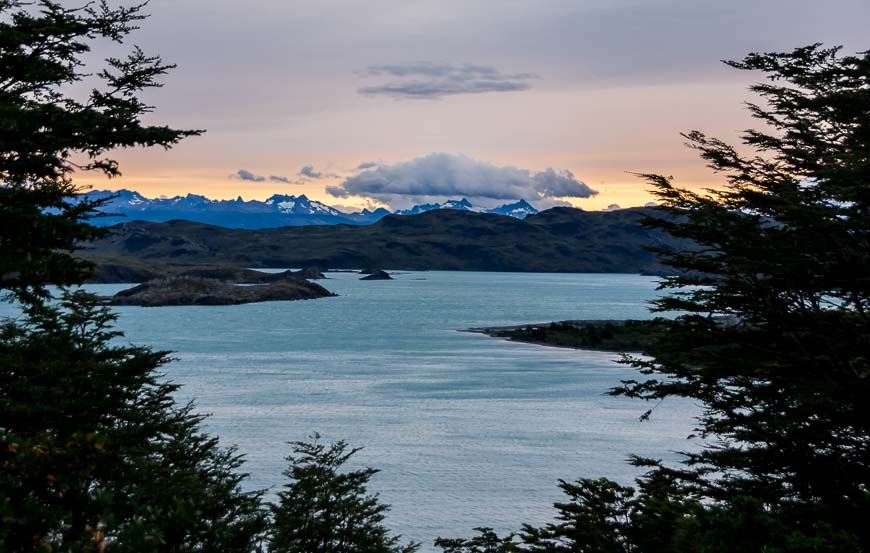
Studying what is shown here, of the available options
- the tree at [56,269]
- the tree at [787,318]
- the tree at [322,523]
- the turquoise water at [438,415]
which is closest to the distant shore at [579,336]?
the turquoise water at [438,415]

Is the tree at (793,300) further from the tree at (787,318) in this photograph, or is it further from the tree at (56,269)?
the tree at (56,269)

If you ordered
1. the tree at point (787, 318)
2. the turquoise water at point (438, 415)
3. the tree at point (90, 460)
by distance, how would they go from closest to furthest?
the tree at point (90, 460) → the tree at point (787, 318) → the turquoise water at point (438, 415)

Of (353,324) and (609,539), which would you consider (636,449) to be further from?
(353,324)

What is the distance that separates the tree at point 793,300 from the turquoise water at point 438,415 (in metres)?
3.61

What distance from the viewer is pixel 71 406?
952 inches

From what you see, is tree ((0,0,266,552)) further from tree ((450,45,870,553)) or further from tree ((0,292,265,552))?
tree ((450,45,870,553))

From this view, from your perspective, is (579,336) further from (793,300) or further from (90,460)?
(90,460)

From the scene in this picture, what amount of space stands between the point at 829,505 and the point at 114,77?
21733 millimetres

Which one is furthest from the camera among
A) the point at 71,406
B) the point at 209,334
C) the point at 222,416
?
the point at 209,334

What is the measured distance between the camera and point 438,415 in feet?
281

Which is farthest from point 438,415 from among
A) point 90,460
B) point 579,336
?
point 90,460

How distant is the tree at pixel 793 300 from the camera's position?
2228 centimetres

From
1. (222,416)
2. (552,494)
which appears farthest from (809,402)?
(222,416)

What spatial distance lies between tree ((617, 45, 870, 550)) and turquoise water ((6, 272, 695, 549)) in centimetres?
361
